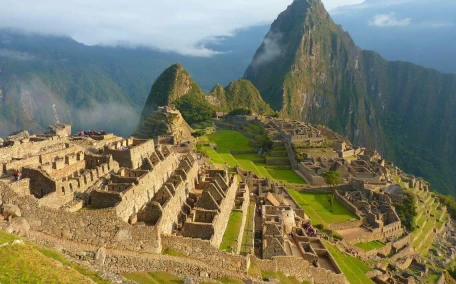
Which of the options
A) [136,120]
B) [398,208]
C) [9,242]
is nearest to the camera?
[9,242]

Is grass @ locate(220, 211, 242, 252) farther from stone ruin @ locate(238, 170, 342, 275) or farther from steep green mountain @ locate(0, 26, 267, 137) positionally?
steep green mountain @ locate(0, 26, 267, 137)

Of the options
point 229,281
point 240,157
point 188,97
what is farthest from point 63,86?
point 229,281

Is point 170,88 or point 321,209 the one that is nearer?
point 321,209

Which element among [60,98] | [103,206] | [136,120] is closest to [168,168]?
[103,206]

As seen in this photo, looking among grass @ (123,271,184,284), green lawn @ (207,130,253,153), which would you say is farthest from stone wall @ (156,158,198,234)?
green lawn @ (207,130,253,153)

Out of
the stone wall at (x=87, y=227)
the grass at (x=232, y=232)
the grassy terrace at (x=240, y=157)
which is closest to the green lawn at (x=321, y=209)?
the grassy terrace at (x=240, y=157)

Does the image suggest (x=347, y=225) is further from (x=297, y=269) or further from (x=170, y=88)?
(x=170, y=88)

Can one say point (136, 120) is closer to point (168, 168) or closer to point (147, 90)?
point (147, 90)
